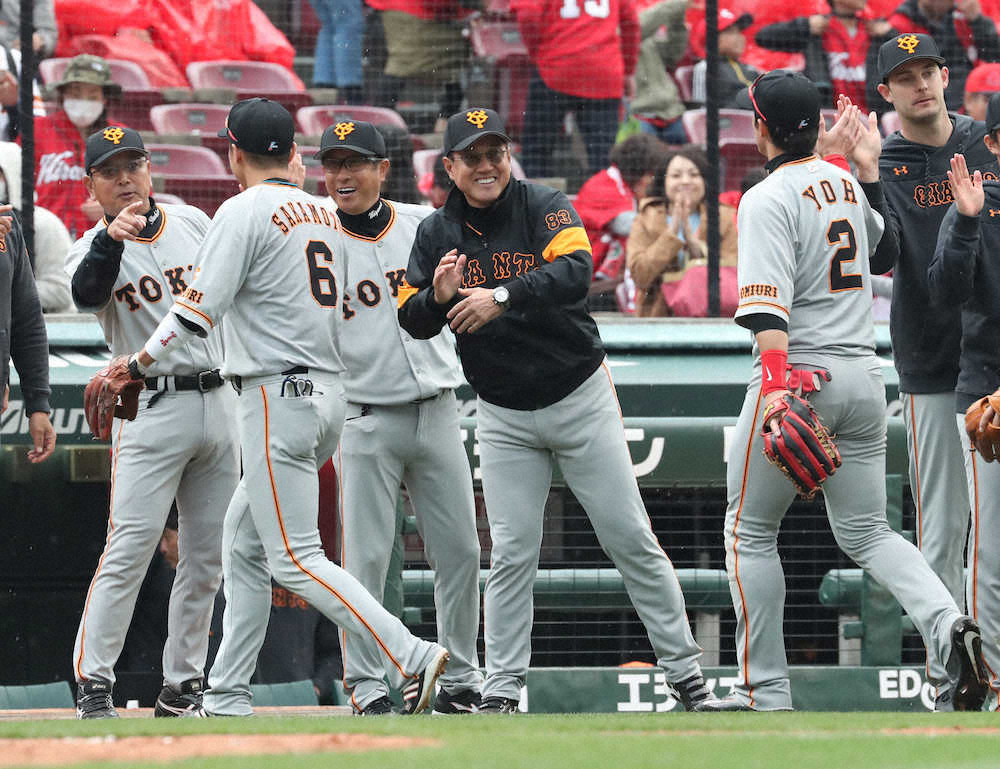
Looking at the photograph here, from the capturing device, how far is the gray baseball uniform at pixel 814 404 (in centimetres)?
485

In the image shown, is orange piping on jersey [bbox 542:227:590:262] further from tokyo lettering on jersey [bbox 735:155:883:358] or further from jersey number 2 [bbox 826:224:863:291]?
jersey number 2 [bbox 826:224:863:291]

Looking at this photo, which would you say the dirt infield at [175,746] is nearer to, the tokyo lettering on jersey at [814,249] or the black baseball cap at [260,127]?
the tokyo lettering on jersey at [814,249]

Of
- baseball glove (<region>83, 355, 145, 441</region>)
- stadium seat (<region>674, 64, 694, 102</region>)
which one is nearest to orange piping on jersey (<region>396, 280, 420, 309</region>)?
baseball glove (<region>83, 355, 145, 441</region>)

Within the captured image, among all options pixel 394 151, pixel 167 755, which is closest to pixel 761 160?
pixel 394 151

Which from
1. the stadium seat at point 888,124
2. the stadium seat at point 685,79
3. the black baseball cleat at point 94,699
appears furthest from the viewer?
the stadium seat at point 888,124

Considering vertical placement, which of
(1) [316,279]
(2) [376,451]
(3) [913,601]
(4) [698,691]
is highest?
(1) [316,279]

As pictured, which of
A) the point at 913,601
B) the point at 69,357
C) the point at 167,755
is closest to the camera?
the point at 167,755

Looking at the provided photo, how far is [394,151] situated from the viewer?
7875 millimetres

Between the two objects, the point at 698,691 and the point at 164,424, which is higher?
the point at 164,424

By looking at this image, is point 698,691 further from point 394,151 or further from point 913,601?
point 394,151

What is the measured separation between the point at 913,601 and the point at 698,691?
0.79 meters

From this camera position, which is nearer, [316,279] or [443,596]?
[316,279]

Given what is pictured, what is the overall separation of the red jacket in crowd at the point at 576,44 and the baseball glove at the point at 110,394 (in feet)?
13.4

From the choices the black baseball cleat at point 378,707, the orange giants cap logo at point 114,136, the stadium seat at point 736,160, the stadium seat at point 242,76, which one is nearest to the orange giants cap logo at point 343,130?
the orange giants cap logo at point 114,136
